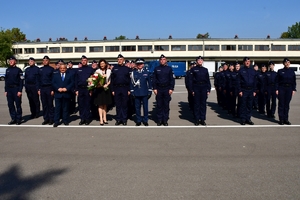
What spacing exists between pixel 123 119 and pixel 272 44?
62338 mm

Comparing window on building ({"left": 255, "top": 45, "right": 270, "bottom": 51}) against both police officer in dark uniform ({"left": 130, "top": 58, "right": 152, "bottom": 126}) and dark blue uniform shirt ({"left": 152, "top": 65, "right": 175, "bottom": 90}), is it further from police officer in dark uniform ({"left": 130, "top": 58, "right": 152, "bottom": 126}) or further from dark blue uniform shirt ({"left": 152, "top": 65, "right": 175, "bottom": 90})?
police officer in dark uniform ({"left": 130, "top": 58, "right": 152, "bottom": 126})

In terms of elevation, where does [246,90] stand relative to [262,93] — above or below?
above

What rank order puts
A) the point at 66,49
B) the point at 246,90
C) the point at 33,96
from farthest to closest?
1. the point at 66,49
2. the point at 33,96
3. the point at 246,90

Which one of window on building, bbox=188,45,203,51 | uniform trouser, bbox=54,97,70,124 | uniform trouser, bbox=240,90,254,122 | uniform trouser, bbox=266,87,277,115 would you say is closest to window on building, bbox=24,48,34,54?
window on building, bbox=188,45,203,51

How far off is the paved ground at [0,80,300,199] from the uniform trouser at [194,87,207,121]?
598 millimetres

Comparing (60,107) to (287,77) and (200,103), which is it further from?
(287,77)

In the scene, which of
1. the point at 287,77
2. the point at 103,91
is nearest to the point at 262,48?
the point at 287,77

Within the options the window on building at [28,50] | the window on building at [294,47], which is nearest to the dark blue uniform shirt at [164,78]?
the window on building at [294,47]

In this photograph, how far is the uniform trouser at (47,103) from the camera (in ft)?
32.4

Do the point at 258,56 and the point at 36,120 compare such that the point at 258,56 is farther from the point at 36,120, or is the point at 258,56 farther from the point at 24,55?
the point at 36,120

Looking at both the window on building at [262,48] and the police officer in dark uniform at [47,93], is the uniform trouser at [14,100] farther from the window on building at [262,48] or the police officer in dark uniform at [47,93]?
the window on building at [262,48]

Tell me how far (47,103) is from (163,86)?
3757 millimetres

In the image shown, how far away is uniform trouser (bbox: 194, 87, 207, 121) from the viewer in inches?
378

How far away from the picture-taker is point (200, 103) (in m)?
9.64
